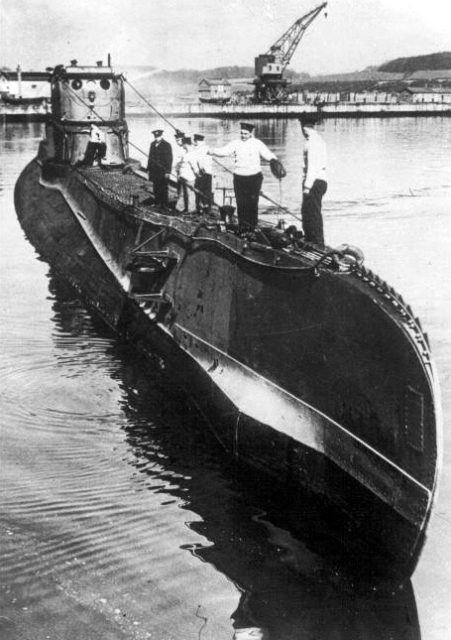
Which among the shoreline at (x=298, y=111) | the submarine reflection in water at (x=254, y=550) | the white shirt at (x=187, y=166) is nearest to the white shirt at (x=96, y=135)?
the white shirt at (x=187, y=166)

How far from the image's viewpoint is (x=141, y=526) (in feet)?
27.2

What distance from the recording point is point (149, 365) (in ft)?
44.0

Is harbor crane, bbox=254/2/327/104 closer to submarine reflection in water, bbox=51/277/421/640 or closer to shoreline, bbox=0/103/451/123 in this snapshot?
shoreline, bbox=0/103/451/123

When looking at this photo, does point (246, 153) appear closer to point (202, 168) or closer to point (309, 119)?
point (309, 119)

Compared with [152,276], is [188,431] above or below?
below

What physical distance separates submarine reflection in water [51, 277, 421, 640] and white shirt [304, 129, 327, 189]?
3840 millimetres

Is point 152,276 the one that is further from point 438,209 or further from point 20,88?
point 20,88

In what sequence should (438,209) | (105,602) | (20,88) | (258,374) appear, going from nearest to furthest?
(105,602), (258,374), (438,209), (20,88)

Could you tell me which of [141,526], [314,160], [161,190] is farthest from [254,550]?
[161,190]

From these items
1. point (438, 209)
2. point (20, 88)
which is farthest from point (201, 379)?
point (20, 88)

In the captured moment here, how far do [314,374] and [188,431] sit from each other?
2.75 metres

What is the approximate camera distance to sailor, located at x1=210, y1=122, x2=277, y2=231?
38.6 feet

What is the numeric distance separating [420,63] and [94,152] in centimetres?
17591

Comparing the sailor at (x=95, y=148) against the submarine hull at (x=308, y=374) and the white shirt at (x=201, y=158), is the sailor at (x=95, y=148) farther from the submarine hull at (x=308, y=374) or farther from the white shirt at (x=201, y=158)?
the submarine hull at (x=308, y=374)
